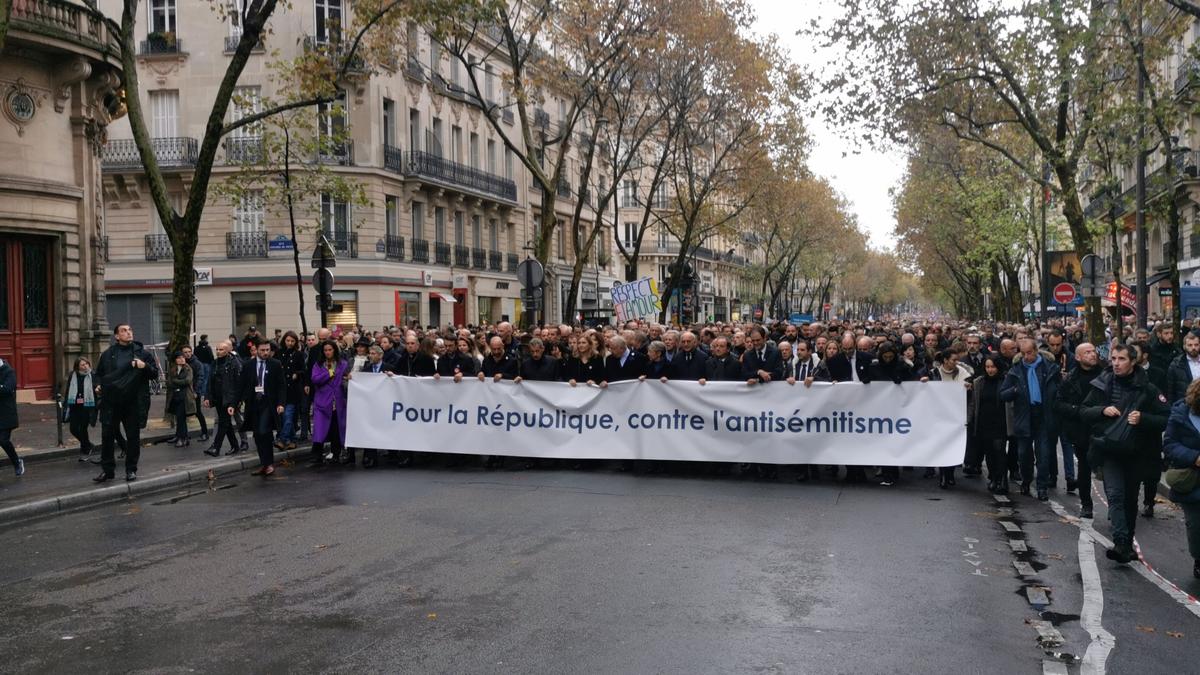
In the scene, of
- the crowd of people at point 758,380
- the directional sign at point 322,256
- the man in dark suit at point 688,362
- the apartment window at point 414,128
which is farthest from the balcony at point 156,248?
the man in dark suit at point 688,362

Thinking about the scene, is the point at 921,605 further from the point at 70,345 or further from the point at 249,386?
the point at 70,345

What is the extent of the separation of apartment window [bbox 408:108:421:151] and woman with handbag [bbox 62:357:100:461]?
84.3 feet

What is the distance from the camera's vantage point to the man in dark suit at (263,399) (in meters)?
13.4

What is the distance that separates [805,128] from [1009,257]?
1722cm

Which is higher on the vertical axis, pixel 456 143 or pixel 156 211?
pixel 456 143

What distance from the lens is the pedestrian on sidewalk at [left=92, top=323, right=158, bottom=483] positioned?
12.3 m

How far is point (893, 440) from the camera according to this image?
495 inches

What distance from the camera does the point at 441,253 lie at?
41531mm

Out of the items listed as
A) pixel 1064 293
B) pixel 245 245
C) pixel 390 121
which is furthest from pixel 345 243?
pixel 1064 293

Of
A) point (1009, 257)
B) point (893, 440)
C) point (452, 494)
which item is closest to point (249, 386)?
point (452, 494)

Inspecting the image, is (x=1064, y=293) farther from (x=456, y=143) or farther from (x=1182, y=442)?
(x=1182, y=442)

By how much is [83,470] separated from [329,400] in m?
3.12

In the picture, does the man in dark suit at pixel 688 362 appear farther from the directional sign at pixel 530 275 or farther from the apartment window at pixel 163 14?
the apartment window at pixel 163 14

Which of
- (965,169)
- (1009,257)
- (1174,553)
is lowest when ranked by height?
(1174,553)
